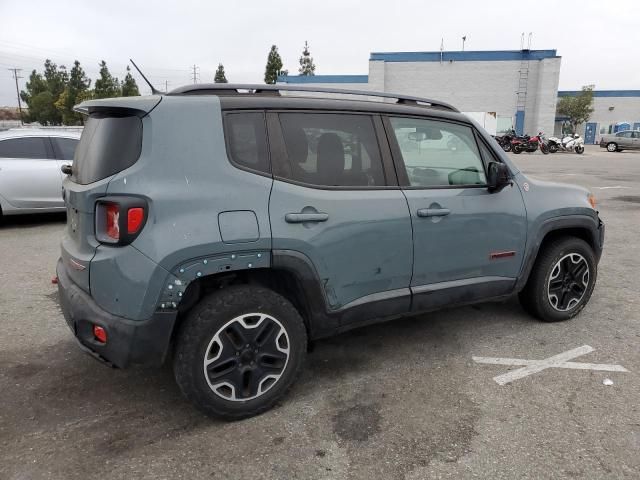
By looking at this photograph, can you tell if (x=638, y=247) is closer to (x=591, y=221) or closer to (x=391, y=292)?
(x=591, y=221)

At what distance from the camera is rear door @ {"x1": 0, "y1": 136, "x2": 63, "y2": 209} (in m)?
7.64

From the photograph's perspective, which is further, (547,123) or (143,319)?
(547,123)

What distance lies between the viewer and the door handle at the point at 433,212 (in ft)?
10.4

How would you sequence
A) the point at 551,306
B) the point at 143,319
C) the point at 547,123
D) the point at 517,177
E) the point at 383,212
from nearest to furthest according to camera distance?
the point at 143,319, the point at 383,212, the point at 517,177, the point at 551,306, the point at 547,123

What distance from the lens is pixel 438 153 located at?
3518mm

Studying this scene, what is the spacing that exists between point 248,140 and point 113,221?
2.68 feet

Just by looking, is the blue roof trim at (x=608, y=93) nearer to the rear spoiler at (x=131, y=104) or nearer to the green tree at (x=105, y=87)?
the green tree at (x=105, y=87)

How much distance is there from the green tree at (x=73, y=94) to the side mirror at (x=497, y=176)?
62.7 m

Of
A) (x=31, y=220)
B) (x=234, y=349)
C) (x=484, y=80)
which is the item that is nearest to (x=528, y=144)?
(x=484, y=80)

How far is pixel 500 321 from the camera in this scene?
4.20 metres

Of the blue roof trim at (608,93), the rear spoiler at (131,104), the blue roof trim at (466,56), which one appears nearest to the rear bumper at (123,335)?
the rear spoiler at (131,104)

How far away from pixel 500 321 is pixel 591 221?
1102 mm

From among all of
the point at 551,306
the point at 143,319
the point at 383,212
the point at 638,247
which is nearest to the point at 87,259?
the point at 143,319

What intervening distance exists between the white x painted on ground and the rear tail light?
236 centimetres
